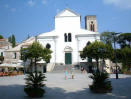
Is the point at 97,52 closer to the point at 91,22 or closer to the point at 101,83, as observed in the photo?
the point at 101,83

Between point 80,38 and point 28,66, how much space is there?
601 inches

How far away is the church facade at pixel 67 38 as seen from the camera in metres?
39.8

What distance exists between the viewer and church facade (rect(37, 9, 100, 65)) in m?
39.8

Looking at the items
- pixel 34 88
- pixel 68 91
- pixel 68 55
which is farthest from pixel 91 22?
pixel 34 88

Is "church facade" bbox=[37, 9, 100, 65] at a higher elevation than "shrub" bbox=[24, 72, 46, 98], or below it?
higher

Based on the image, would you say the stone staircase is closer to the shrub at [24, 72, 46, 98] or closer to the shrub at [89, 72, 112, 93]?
the shrub at [89, 72, 112, 93]

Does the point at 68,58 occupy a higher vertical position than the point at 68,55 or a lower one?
lower

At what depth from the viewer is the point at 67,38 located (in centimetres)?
4091

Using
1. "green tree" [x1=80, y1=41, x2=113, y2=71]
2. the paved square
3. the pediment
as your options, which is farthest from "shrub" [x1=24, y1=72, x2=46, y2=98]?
the pediment

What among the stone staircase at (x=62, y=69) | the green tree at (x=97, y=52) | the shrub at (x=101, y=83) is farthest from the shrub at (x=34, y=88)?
the stone staircase at (x=62, y=69)

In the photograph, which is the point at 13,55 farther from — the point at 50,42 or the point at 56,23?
the point at 56,23

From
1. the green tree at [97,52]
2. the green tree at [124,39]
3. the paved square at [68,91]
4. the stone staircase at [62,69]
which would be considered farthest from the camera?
the green tree at [124,39]

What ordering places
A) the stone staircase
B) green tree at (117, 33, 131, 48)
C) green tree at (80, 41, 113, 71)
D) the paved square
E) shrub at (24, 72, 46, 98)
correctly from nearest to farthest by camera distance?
shrub at (24, 72, 46, 98) → the paved square → green tree at (80, 41, 113, 71) → the stone staircase → green tree at (117, 33, 131, 48)

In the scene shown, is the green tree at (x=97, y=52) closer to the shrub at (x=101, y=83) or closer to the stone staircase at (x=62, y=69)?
the stone staircase at (x=62, y=69)
